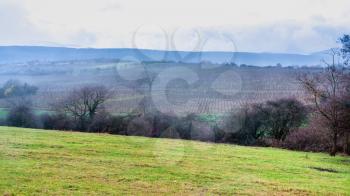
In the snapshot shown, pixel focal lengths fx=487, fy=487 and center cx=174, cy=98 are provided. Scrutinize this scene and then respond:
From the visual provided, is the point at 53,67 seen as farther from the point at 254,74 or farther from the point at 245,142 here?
the point at 245,142

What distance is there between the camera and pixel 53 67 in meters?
165

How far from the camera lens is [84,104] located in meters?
77.2

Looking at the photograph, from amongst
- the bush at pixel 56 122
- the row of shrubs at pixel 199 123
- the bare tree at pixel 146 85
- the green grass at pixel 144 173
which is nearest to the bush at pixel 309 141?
the row of shrubs at pixel 199 123

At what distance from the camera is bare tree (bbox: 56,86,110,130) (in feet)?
234

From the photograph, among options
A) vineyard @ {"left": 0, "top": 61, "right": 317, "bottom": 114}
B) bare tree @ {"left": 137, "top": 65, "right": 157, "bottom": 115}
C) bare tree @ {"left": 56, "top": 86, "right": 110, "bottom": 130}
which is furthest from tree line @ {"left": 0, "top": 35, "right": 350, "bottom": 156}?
bare tree @ {"left": 137, "top": 65, "right": 157, "bottom": 115}

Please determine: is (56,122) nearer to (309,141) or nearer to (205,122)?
(205,122)

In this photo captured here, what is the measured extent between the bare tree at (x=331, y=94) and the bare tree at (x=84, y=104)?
34914mm

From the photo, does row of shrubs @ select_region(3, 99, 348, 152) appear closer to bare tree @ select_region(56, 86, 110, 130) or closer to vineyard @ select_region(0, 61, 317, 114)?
bare tree @ select_region(56, 86, 110, 130)

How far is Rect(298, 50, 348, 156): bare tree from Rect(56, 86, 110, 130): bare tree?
115ft

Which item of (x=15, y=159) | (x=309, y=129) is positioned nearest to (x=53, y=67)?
(x=309, y=129)

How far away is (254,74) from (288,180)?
11835 cm

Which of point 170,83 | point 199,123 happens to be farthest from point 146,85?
point 199,123

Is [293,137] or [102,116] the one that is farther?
[102,116]

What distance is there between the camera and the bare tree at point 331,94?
44.1 meters
